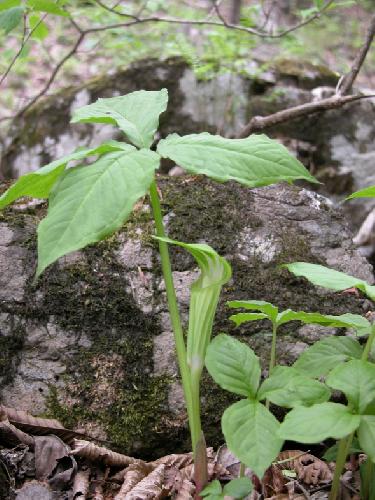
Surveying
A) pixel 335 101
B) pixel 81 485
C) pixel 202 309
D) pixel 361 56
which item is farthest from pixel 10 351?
pixel 361 56

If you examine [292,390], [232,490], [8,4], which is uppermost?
[8,4]

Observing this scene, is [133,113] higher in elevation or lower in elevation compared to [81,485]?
higher

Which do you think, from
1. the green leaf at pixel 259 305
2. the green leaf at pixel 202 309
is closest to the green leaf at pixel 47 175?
the green leaf at pixel 202 309

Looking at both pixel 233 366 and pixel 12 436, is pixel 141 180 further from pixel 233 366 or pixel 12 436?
pixel 12 436

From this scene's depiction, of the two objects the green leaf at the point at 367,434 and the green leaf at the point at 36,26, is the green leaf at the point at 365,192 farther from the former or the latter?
the green leaf at the point at 36,26

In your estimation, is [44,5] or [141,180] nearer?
[141,180]

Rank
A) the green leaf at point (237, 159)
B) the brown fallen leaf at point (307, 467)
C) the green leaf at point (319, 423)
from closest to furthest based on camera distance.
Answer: the green leaf at point (319, 423) → the green leaf at point (237, 159) → the brown fallen leaf at point (307, 467)

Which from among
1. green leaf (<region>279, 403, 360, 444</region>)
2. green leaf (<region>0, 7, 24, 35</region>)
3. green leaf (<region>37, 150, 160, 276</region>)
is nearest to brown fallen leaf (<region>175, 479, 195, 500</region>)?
green leaf (<region>279, 403, 360, 444</region>)

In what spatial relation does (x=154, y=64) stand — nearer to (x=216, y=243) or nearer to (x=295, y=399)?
(x=216, y=243)
